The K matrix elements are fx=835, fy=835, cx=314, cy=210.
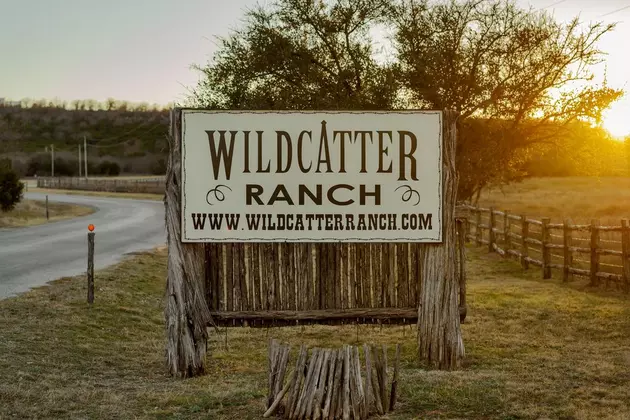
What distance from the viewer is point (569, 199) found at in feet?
144

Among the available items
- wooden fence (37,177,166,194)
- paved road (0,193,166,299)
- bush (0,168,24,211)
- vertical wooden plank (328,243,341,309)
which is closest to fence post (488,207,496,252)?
paved road (0,193,166,299)

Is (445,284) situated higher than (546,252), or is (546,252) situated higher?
(445,284)

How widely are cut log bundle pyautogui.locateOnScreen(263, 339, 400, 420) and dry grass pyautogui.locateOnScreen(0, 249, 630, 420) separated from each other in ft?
0.95

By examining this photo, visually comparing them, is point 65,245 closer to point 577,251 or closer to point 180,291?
point 577,251

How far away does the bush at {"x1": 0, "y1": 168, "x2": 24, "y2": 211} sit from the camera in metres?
37.2

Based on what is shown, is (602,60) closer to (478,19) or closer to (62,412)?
(478,19)

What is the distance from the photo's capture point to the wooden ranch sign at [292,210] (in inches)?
354

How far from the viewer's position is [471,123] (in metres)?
18.2

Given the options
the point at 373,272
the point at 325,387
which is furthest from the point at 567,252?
the point at 325,387

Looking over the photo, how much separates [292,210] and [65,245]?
1623cm

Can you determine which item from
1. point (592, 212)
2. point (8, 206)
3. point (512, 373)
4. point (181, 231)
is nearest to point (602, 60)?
point (512, 373)

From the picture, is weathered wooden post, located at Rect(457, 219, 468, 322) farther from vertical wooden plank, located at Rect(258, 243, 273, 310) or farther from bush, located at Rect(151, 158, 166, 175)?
bush, located at Rect(151, 158, 166, 175)

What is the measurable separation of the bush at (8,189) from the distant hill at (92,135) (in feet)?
336

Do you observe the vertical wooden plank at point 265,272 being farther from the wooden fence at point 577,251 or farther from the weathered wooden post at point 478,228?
the weathered wooden post at point 478,228
